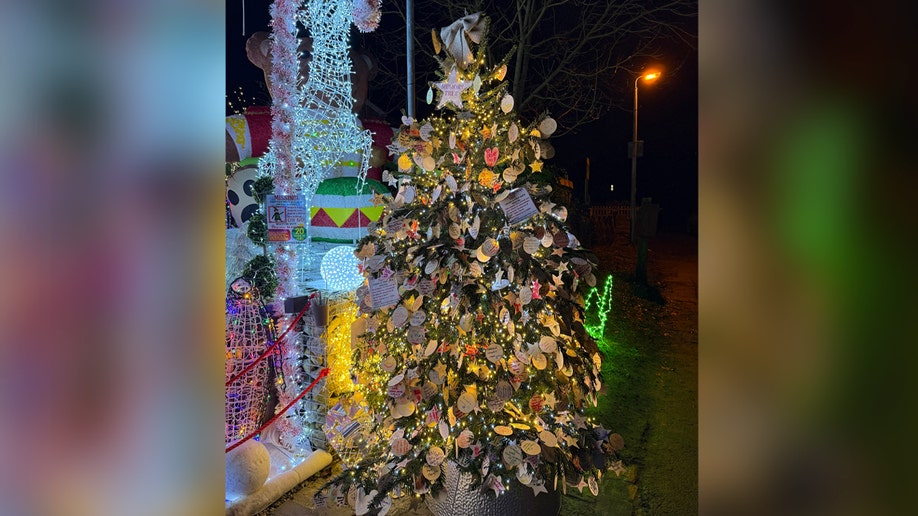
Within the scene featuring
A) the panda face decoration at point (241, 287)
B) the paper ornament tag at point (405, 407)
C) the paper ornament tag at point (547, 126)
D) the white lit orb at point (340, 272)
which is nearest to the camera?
the paper ornament tag at point (405, 407)

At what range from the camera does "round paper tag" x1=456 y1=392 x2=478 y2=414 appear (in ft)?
9.15

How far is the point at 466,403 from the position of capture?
2.79 metres

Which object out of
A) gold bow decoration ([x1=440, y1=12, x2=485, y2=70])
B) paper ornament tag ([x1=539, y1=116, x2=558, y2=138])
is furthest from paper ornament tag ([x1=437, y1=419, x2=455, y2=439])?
gold bow decoration ([x1=440, y1=12, x2=485, y2=70])

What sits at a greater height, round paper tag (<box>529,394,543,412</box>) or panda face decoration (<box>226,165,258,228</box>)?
panda face decoration (<box>226,165,258,228</box>)

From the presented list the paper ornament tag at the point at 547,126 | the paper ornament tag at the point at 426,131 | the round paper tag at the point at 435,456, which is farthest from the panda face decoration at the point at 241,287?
the paper ornament tag at the point at 547,126

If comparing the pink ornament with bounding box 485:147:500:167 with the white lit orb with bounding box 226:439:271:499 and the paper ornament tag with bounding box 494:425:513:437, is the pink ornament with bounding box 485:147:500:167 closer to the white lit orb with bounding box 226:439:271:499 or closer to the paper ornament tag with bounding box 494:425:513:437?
the paper ornament tag with bounding box 494:425:513:437

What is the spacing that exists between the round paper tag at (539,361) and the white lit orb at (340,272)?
265 centimetres

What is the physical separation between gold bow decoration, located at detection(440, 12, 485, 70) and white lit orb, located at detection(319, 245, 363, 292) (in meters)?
2.50

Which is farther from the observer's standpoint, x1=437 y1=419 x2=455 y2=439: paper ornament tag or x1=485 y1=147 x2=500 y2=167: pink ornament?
x1=485 y1=147 x2=500 y2=167: pink ornament

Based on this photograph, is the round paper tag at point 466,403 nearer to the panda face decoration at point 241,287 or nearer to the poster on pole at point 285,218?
the panda face decoration at point 241,287

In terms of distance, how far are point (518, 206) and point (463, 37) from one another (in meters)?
1.08

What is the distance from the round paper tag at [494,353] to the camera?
2.82 m

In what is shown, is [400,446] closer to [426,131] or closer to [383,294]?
[383,294]
